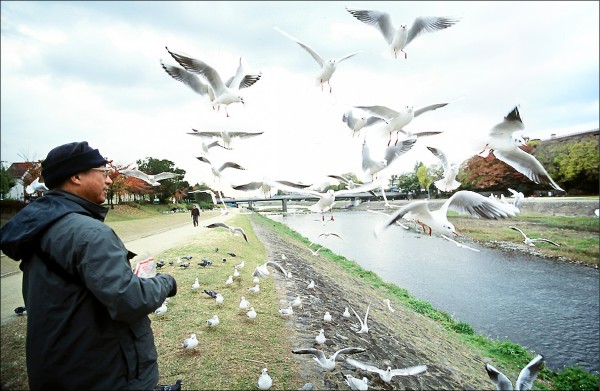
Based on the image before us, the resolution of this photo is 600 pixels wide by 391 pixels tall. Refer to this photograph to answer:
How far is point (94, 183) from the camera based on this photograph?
1.87m

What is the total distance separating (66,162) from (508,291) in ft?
49.7

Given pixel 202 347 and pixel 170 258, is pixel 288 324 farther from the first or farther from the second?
pixel 170 258

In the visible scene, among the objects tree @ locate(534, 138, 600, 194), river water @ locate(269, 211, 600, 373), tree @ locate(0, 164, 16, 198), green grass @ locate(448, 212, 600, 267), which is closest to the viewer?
river water @ locate(269, 211, 600, 373)

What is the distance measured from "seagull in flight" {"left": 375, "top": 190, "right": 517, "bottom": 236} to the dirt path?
2.26m

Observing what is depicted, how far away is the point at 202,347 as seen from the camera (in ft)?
13.9

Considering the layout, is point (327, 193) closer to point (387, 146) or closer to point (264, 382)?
point (387, 146)

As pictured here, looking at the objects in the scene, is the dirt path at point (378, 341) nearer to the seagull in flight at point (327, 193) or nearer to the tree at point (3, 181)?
the seagull in flight at point (327, 193)

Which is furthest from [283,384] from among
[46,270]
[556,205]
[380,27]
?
[556,205]

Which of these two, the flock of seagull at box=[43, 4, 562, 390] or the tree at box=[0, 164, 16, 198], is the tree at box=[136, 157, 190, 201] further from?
the flock of seagull at box=[43, 4, 562, 390]

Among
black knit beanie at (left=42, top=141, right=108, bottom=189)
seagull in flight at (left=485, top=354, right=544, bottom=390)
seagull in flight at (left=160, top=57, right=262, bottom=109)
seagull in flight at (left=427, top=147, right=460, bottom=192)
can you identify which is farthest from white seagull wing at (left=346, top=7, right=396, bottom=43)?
seagull in flight at (left=485, top=354, right=544, bottom=390)

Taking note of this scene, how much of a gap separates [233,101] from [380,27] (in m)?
1.73

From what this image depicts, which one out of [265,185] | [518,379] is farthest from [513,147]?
[265,185]

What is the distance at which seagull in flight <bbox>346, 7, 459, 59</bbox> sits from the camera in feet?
10.9

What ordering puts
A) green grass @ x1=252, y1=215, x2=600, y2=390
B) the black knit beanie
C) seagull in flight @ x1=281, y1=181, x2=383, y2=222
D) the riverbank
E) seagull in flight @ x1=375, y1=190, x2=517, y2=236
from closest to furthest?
the black knit beanie, seagull in flight @ x1=375, y1=190, x2=517, y2=236, seagull in flight @ x1=281, y1=181, x2=383, y2=222, the riverbank, green grass @ x1=252, y1=215, x2=600, y2=390
